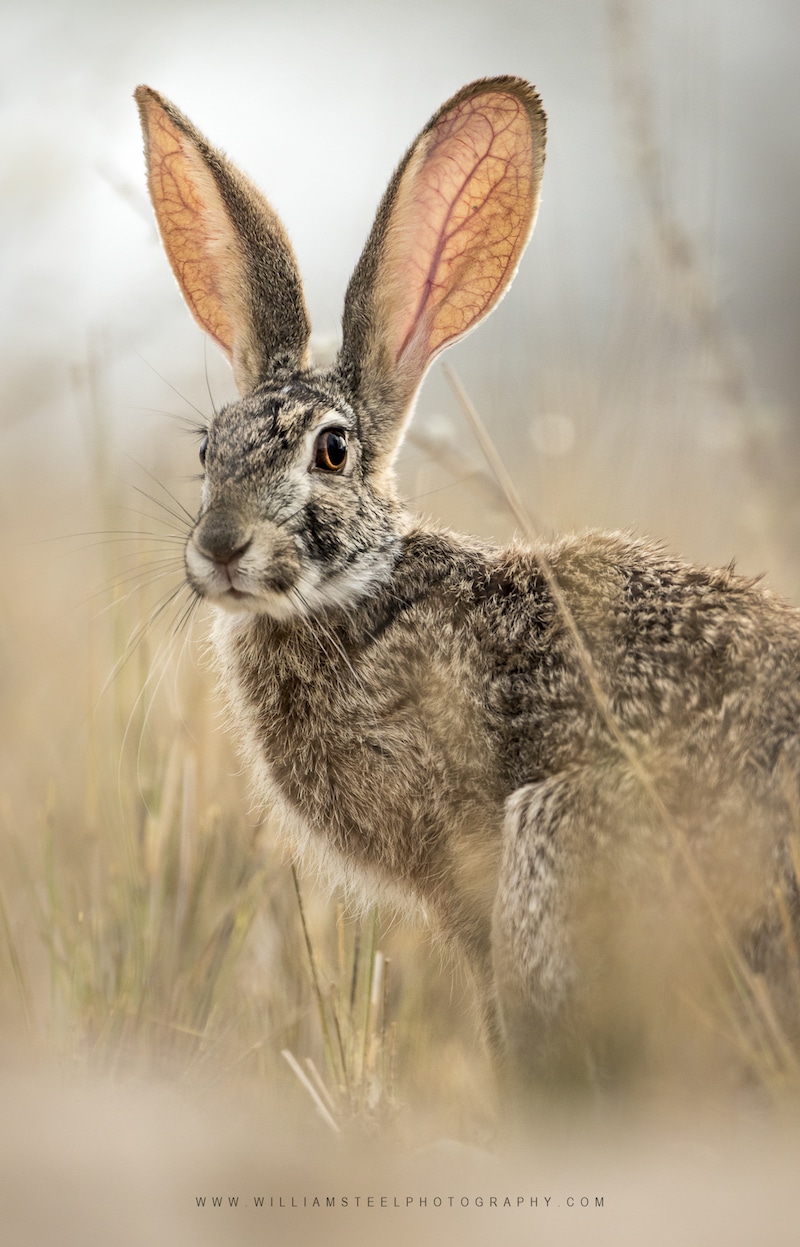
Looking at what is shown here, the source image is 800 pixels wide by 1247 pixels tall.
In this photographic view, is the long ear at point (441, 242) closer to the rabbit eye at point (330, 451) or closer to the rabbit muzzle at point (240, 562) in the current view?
the rabbit eye at point (330, 451)

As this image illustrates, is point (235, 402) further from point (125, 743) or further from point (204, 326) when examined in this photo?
point (125, 743)

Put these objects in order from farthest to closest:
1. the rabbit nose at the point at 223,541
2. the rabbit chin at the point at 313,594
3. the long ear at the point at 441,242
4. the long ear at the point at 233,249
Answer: the long ear at the point at 233,249 → the long ear at the point at 441,242 → the rabbit chin at the point at 313,594 → the rabbit nose at the point at 223,541

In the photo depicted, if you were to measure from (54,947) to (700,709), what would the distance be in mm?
1978

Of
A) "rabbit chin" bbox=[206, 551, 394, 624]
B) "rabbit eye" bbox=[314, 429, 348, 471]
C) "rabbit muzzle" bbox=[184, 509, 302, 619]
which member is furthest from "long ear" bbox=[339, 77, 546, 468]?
"rabbit muzzle" bbox=[184, 509, 302, 619]

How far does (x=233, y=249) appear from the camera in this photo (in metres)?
4.10

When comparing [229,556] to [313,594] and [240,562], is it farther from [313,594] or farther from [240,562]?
[313,594]

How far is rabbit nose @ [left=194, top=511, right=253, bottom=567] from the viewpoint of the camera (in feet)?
11.0

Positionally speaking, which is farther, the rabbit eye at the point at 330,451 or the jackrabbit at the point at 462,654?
the rabbit eye at the point at 330,451

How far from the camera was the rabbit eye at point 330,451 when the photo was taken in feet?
12.3

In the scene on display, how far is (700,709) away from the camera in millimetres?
3199

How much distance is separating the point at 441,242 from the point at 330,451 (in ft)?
2.71

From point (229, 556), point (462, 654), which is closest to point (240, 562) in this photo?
point (229, 556)

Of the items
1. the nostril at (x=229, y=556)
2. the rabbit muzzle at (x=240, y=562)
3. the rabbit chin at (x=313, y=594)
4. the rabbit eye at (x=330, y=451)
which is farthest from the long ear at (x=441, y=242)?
the nostril at (x=229, y=556)

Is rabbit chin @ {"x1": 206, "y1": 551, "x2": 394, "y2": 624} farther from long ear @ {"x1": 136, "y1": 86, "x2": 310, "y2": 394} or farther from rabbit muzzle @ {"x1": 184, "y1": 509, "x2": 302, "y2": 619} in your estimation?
long ear @ {"x1": 136, "y1": 86, "x2": 310, "y2": 394}
